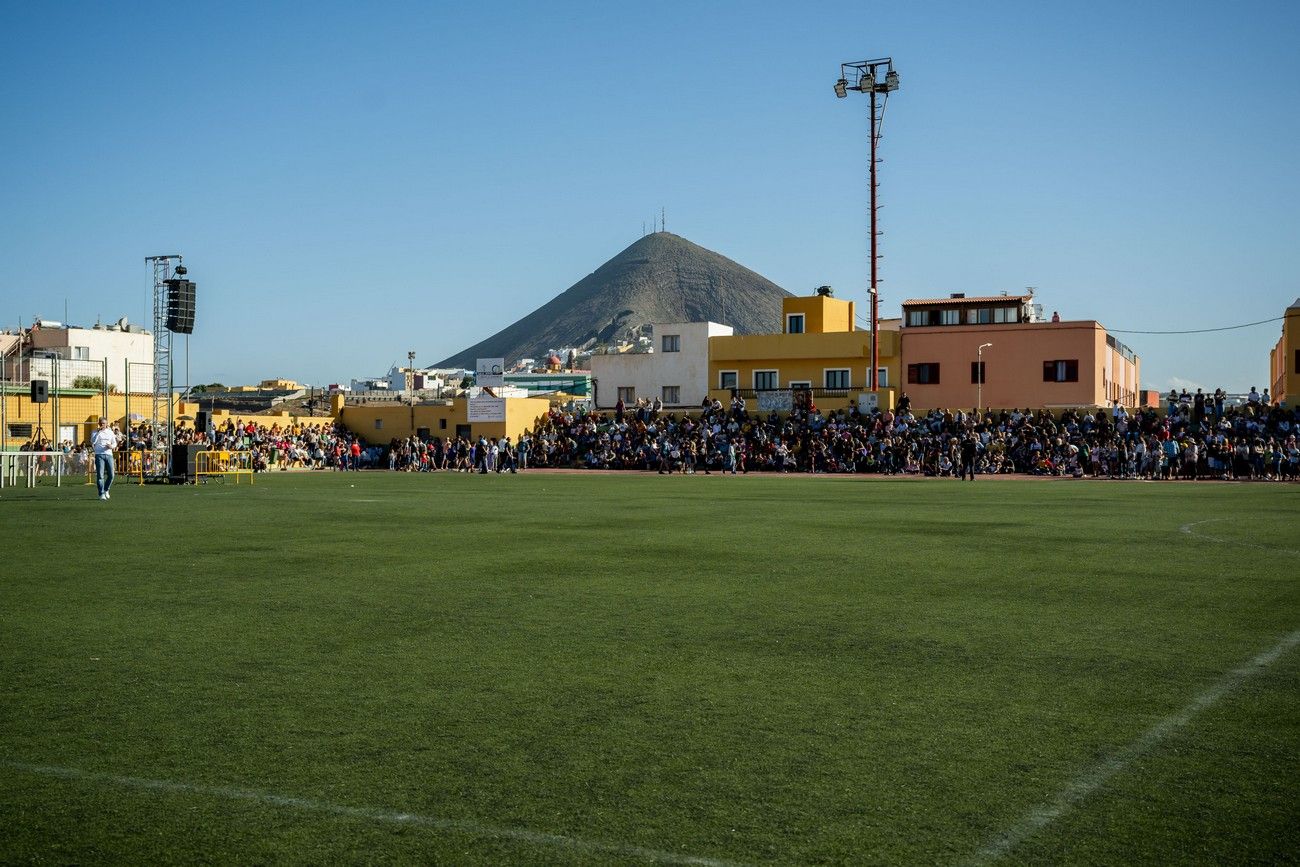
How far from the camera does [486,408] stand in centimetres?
5791

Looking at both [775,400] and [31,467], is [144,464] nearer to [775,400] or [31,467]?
[31,467]

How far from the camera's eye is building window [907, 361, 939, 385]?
61381 mm

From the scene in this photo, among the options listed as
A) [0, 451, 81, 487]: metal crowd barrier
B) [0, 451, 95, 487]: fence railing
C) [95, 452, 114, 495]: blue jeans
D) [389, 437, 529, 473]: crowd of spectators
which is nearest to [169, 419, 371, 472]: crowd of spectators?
[389, 437, 529, 473]: crowd of spectators

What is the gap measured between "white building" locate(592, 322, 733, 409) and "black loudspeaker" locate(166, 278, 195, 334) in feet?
125

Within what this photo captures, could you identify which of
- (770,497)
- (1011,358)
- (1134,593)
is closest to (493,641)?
(1134,593)

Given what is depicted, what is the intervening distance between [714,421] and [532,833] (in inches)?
1789

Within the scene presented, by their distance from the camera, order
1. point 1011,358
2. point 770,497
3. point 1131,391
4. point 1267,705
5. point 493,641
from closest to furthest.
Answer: point 1267,705 → point 493,641 → point 770,497 → point 1011,358 → point 1131,391

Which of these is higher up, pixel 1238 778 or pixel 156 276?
pixel 156 276

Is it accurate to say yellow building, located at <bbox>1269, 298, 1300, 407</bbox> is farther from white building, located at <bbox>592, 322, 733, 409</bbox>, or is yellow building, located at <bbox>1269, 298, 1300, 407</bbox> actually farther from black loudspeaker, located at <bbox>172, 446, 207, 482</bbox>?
black loudspeaker, located at <bbox>172, 446, 207, 482</bbox>

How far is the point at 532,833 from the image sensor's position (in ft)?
13.4

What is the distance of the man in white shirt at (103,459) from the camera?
78.8ft

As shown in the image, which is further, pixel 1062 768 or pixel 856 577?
pixel 856 577

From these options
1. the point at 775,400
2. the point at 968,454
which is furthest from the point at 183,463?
the point at 775,400

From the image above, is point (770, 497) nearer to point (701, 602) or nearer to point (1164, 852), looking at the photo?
point (701, 602)
